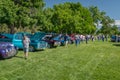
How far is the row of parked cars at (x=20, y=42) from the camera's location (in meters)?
16.8

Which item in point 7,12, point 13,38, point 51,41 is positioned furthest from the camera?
point 7,12

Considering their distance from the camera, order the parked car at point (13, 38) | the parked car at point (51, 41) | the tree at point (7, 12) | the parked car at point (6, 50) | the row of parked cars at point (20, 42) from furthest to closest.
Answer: the tree at point (7, 12) → the parked car at point (51, 41) → the parked car at point (13, 38) → the row of parked cars at point (20, 42) → the parked car at point (6, 50)

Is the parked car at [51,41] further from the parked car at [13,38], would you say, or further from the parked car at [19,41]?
the parked car at [13,38]

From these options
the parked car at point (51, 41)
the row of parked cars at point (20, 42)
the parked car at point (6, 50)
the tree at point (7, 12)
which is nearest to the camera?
the parked car at point (6, 50)

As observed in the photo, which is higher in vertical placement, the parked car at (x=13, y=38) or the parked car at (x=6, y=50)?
the parked car at (x=13, y=38)

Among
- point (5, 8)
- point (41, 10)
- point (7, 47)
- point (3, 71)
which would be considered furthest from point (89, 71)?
point (41, 10)

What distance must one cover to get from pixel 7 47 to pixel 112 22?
109719 millimetres

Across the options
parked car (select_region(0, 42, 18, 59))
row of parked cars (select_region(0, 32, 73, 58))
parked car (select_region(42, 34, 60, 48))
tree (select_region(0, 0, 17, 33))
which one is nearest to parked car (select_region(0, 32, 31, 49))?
row of parked cars (select_region(0, 32, 73, 58))

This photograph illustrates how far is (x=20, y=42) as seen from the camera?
74.1ft

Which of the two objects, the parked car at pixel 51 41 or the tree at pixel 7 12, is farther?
the tree at pixel 7 12

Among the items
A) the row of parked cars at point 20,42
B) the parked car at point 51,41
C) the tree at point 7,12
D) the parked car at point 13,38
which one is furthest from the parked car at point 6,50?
the tree at point 7,12

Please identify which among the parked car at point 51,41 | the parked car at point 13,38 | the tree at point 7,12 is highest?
the tree at point 7,12

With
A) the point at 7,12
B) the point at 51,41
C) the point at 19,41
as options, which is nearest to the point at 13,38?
the point at 19,41

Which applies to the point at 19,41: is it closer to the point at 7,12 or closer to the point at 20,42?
the point at 20,42
